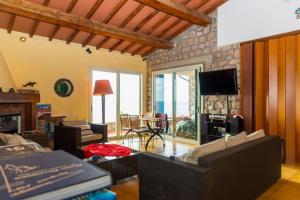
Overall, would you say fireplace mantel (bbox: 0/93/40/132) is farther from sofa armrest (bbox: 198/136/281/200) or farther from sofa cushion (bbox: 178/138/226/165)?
sofa armrest (bbox: 198/136/281/200)

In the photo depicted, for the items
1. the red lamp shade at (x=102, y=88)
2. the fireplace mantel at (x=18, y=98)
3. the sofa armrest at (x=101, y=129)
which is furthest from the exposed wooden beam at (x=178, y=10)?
the fireplace mantel at (x=18, y=98)

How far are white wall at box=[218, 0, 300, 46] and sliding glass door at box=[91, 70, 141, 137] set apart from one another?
3.10 m

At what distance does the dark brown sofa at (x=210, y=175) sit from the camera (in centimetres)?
183

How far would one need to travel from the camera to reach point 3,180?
56 cm

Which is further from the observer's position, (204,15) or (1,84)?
(204,15)

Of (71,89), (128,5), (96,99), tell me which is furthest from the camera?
(96,99)

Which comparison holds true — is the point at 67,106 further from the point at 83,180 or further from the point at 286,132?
the point at 83,180

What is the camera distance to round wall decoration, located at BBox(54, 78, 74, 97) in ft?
18.5

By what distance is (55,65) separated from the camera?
5.61 meters

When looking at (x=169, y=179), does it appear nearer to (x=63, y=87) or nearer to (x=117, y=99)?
(x=63, y=87)

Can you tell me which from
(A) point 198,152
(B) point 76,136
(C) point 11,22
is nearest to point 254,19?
(A) point 198,152

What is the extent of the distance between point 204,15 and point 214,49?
0.88 meters

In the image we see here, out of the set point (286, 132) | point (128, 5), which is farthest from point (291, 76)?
point (128, 5)

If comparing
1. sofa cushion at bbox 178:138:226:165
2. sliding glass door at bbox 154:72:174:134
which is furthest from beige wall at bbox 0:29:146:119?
sofa cushion at bbox 178:138:226:165
